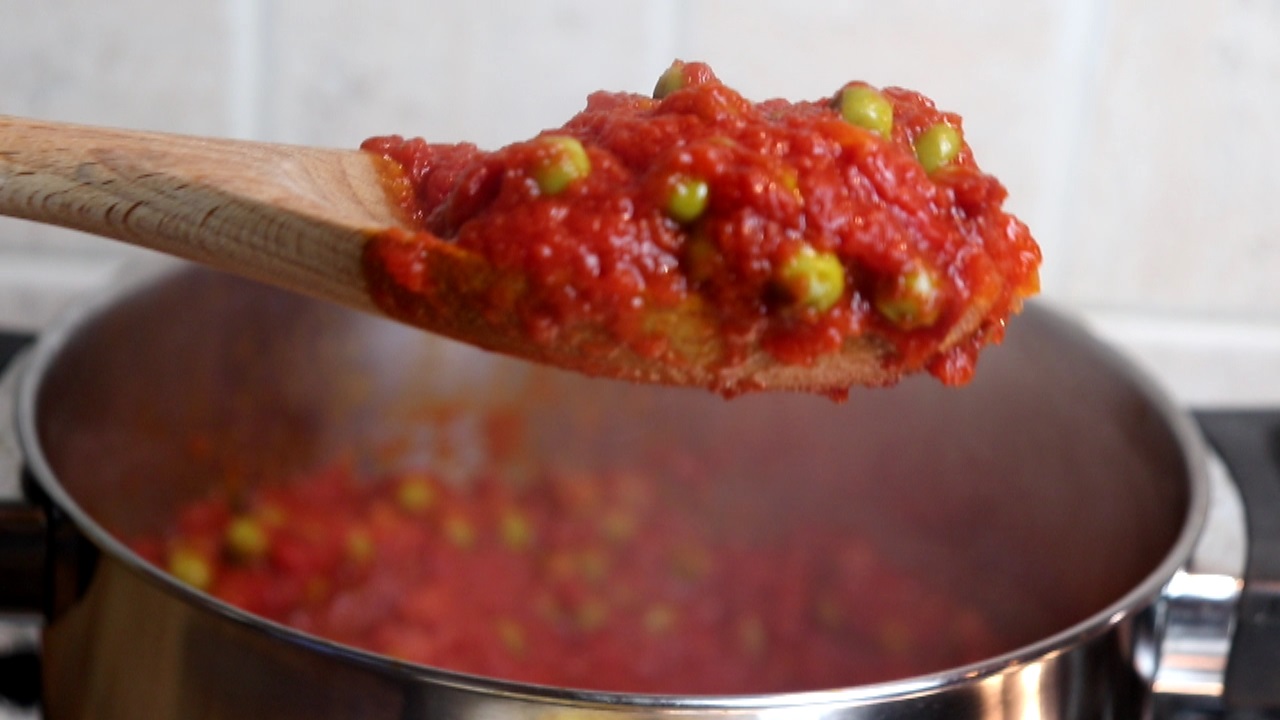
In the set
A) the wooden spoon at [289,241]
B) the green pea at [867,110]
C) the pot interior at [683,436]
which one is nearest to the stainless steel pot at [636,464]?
the pot interior at [683,436]

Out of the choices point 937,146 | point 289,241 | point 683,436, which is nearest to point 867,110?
point 937,146

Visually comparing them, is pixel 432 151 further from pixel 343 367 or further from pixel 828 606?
pixel 828 606

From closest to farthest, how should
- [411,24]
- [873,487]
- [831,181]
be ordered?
[831,181] < [411,24] < [873,487]

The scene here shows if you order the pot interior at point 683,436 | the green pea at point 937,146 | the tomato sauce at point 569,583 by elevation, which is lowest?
the tomato sauce at point 569,583

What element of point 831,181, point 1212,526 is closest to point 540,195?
point 831,181

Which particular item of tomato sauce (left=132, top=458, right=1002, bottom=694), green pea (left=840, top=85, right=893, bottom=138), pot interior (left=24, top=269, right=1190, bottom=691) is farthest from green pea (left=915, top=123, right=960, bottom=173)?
tomato sauce (left=132, top=458, right=1002, bottom=694)

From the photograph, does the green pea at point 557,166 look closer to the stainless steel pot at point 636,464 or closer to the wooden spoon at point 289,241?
the wooden spoon at point 289,241

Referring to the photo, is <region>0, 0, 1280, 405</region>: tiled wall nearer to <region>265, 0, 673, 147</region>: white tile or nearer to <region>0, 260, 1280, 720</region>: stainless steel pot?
<region>265, 0, 673, 147</region>: white tile
